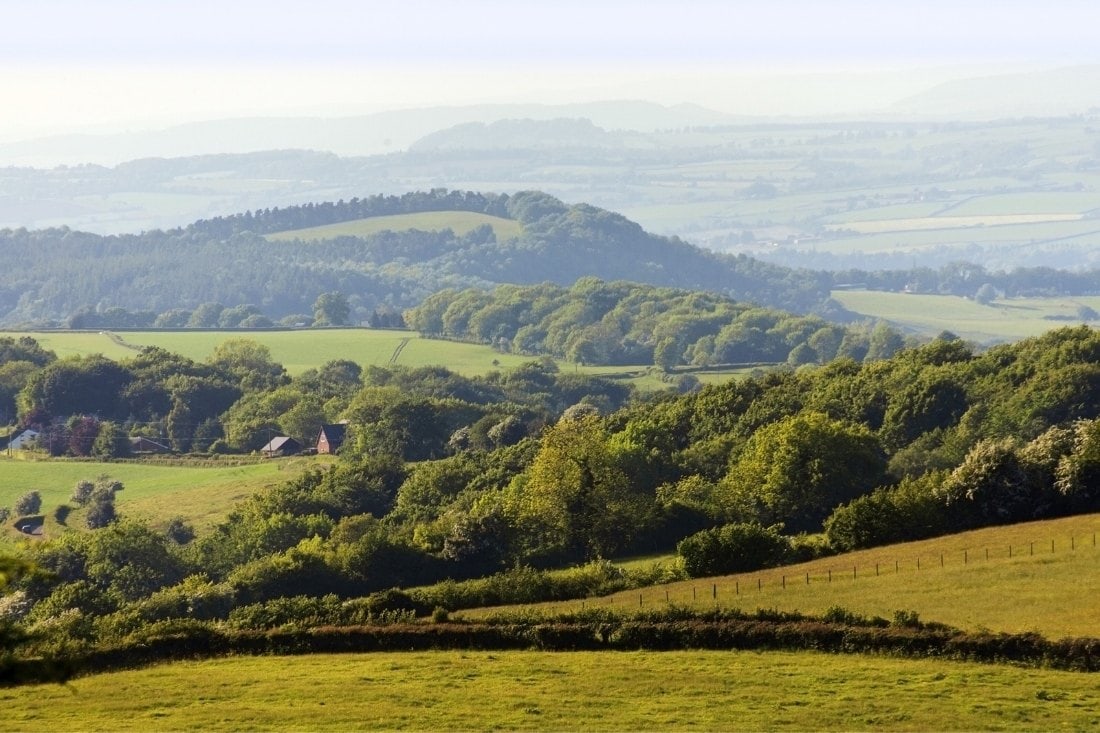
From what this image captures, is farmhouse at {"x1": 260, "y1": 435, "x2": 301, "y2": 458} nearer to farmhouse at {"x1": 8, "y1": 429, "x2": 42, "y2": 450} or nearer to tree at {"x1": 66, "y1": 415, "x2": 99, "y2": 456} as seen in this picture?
tree at {"x1": 66, "y1": 415, "x2": 99, "y2": 456}

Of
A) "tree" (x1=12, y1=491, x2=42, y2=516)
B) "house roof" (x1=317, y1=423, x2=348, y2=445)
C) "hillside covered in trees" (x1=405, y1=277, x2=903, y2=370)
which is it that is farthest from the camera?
"hillside covered in trees" (x1=405, y1=277, x2=903, y2=370)

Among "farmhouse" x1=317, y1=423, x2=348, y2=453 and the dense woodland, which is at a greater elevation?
the dense woodland

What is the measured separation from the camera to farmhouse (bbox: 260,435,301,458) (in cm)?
10435

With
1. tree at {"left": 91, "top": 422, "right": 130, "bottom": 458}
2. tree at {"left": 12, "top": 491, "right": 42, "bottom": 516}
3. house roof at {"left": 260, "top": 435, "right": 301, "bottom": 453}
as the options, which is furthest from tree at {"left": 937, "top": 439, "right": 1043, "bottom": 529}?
tree at {"left": 91, "top": 422, "right": 130, "bottom": 458}

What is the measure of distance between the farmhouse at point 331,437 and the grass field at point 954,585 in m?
60.3

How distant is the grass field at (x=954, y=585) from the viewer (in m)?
36.7

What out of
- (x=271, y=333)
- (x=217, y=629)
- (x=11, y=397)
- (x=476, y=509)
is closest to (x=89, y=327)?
(x=271, y=333)

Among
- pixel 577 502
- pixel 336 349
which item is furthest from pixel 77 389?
pixel 577 502

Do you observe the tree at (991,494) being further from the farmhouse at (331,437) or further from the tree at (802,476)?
the farmhouse at (331,437)

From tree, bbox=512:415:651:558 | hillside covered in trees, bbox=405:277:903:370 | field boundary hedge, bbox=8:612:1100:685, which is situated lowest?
hillside covered in trees, bbox=405:277:903:370

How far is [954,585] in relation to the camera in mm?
39969

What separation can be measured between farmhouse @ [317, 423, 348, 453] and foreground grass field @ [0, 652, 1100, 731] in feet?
221

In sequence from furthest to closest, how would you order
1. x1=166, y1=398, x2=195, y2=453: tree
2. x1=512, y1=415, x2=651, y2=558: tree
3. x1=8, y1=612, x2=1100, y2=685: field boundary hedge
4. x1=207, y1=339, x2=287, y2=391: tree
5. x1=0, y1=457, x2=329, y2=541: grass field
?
x1=207, y1=339, x2=287, y2=391: tree < x1=166, y1=398, x2=195, y2=453: tree < x1=0, y1=457, x2=329, y2=541: grass field < x1=512, y1=415, x2=651, y2=558: tree < x1=8, y1=612, x2=1100, y2=685: field boundary hedge

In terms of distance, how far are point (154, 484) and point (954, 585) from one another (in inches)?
2285
